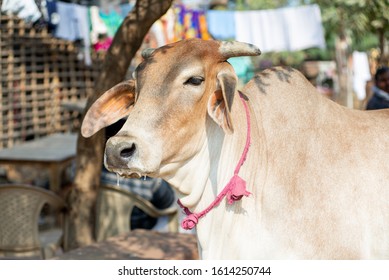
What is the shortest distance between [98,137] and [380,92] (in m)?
2.33

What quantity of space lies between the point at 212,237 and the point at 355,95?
16.4m

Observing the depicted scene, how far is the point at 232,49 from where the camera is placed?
8.30 feet

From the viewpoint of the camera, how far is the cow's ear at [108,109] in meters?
2.70

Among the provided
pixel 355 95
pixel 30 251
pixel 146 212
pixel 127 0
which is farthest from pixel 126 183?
pixel 355 95

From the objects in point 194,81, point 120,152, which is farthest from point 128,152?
point 194,81

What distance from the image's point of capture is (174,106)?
240 centimetres

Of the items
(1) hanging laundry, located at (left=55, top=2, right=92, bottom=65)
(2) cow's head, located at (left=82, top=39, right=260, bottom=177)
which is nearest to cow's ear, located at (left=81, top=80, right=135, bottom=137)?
(2) cow's head, located at (left=82, top=39, right=260, bottom=177)

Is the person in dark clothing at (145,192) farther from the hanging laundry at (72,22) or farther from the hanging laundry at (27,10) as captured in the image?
the hanging laundry at (72,22)

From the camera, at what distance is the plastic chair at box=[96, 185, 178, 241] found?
4938 mm

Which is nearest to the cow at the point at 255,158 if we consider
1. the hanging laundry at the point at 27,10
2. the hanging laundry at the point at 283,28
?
the hanging laundry at the point at 27,10

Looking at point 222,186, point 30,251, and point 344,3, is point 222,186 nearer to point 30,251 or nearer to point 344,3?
point 30,251

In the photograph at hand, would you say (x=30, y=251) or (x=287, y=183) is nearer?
(x=287, y=183)

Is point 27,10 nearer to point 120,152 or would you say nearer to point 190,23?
point 190,23

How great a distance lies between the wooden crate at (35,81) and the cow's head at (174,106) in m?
5.54
